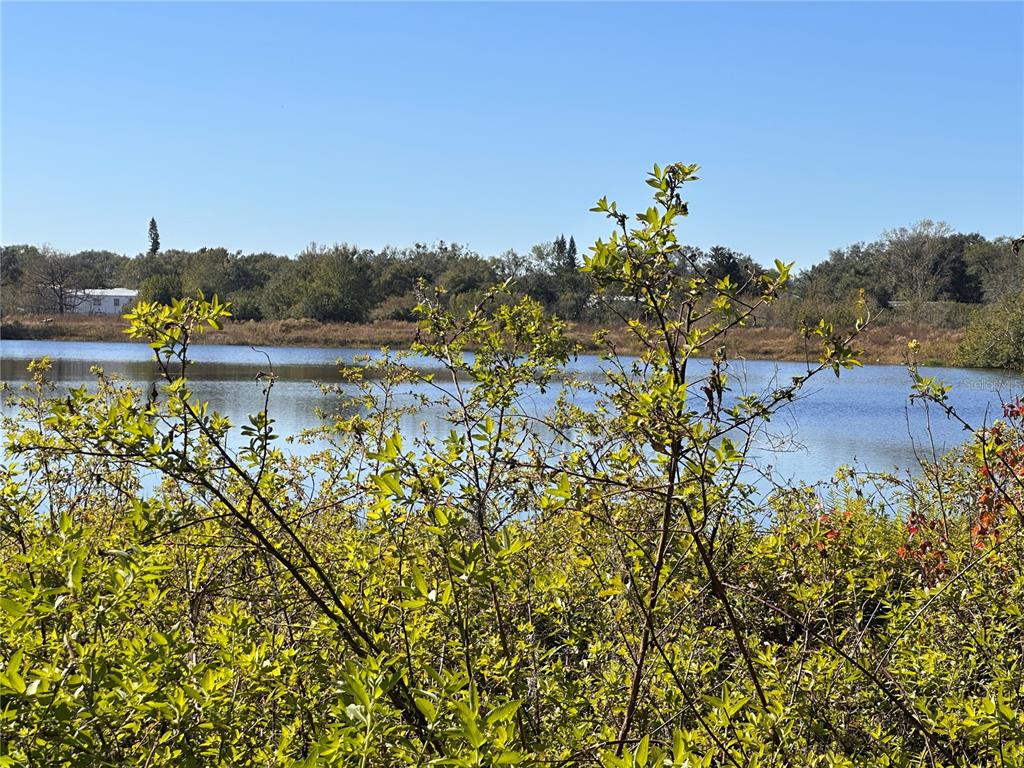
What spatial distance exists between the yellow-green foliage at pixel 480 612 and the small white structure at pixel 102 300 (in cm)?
7237

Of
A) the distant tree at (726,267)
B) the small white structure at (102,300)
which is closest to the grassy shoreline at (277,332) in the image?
the small white structure at (102,300)

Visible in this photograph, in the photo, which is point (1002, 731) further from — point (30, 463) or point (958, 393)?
point (958, 393)

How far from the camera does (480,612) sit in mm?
3066

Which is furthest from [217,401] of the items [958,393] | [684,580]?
[958,393]

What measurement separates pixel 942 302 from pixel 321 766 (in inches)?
2073

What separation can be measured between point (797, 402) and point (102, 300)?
76.1 metres

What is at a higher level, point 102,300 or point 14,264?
point 14,264

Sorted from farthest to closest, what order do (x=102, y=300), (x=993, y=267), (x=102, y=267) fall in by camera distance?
(x=102, y=267) → (x=102, y=300) → (x=993, y=267)

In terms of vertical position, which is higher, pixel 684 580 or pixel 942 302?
pixel 942 302

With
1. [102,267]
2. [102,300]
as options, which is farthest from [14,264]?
[102,267]

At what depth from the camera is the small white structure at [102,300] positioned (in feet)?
230

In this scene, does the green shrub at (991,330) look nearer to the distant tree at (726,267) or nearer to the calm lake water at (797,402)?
the calm lake water at (797,402)

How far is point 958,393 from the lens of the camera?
24703 mm

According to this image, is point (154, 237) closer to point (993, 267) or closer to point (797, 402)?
point (993, 267)
